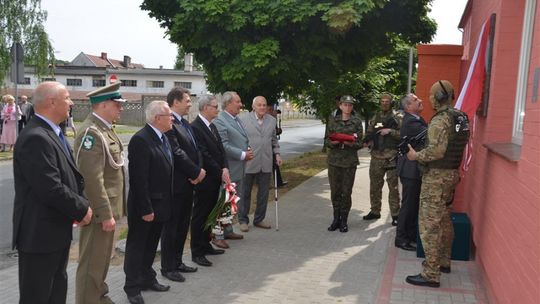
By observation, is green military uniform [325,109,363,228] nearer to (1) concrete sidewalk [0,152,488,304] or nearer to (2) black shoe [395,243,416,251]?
(1) concrete sidewalk [0,152,488,304]

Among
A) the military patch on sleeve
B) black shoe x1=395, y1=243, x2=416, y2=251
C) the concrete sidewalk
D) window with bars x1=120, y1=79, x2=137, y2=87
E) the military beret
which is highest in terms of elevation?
window with bars x1=120, y1=79, x2=137, y2=87

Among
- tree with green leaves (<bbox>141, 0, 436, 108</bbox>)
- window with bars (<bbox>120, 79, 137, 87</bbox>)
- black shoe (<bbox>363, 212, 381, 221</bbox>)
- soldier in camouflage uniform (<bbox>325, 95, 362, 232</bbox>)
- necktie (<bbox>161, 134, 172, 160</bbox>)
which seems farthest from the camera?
window with bars (<bbox>120, 79, 137, 87</bbox>)

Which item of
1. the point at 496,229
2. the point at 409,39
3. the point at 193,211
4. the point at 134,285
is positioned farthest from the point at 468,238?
the point at 409,39

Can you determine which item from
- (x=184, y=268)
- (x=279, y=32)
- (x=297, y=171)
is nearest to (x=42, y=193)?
(x=184, y=268)

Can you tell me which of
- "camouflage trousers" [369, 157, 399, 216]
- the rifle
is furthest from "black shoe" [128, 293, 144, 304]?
"camouflage trousers" [369, 157, 399, 216]

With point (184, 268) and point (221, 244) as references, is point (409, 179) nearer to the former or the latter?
point (221, 244)

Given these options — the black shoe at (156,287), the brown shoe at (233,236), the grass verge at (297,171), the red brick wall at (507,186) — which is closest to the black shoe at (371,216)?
the red brick wall at (507,186)

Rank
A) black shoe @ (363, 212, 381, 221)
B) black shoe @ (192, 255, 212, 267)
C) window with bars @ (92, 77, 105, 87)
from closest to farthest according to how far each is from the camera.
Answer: black shoe @ (192, 255, 212, 267), black shoe @ (363, 212, 381, 221), window with bars @ (92, 77, 105, 87)

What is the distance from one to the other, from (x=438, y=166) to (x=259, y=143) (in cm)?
298

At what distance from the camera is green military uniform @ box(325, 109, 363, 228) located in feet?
24.7

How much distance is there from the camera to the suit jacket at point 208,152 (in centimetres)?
589

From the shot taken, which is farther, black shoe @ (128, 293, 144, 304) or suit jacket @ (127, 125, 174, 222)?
black shoe @ (128, 293, 144, 304)

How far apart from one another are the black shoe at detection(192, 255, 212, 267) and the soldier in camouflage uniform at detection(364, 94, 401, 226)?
339 centimetres

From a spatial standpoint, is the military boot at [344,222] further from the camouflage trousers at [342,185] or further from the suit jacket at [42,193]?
the suit jacket at [42,193]
